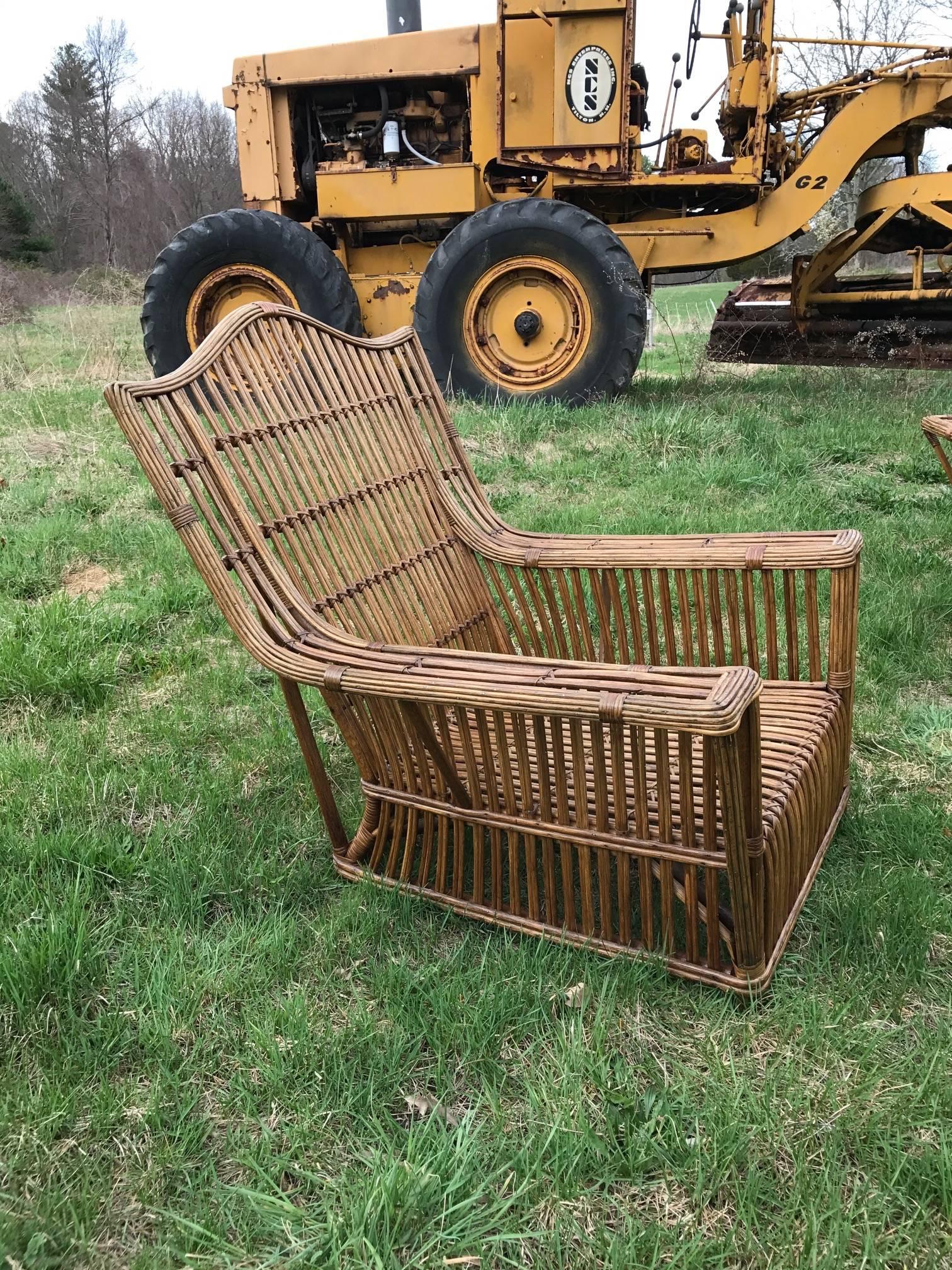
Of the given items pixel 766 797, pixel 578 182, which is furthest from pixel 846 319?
pixel 766 797

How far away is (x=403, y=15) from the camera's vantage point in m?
7.43

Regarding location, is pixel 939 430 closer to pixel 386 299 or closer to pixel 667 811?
pixel 667 811

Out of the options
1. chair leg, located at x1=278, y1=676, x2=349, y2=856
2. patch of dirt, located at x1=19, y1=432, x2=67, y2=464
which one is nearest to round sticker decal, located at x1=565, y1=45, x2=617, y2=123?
patch of dirt, located at x1=19, y1=432, x2=67, y2=464

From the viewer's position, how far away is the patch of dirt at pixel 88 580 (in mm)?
3348

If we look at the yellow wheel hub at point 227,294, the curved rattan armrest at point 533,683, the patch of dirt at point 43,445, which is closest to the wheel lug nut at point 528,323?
the yellow wheel hub at point 227,294

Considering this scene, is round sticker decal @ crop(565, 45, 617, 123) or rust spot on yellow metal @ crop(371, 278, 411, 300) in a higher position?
round sticker decal @ crop(565, 45, 617, 123)

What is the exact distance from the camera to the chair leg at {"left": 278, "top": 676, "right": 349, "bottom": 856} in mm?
1776

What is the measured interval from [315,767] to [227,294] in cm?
501

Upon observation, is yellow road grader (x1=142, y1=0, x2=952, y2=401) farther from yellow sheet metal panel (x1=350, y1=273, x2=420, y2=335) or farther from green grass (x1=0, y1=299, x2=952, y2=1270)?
green grass (x1=0, y1=299, x2=952, y2=1270)

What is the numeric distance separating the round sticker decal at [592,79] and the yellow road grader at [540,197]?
0.01 m

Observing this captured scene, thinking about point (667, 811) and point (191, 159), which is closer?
point (667, 811)

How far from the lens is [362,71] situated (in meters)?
5.92

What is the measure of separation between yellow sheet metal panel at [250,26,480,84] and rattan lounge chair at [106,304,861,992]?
14.7 feet

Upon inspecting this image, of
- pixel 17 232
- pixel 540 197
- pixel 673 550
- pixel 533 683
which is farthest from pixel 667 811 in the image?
pixel 17 232
